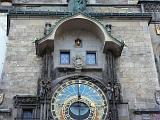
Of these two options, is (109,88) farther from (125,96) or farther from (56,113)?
(56,113)

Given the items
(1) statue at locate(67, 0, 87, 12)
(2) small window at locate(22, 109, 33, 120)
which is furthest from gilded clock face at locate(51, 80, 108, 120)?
(1) statue at locate(67, 0, 87, 12)

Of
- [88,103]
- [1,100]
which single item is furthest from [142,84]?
[1,100]

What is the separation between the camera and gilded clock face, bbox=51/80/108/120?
1320 centimetres

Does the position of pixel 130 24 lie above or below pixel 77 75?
above

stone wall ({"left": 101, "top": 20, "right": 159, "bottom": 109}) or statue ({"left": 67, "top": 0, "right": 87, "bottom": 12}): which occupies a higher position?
statue ({"left": 67, "top": 0, "right": 87, "bottom": 12})

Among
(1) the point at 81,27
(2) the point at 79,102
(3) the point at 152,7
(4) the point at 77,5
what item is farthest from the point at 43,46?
(3) the point at 152,7

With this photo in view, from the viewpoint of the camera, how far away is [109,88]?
13.8 meters

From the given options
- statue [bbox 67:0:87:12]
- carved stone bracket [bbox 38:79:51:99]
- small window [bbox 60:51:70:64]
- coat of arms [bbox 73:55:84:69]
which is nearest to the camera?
carved stone bracket [bbox 38:79:51:99]

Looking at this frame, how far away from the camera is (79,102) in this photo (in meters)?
13.5

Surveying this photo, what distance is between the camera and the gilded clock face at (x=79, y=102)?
13.2 metres

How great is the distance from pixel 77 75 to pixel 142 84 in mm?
2054

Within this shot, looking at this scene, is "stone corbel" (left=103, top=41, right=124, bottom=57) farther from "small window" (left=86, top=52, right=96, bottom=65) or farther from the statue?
the statue

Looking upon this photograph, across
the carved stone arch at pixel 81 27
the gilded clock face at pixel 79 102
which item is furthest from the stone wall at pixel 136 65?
the gilded clock face at pixel 79 102

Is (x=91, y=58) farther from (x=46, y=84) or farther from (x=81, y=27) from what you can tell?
(x=46, y=84)
